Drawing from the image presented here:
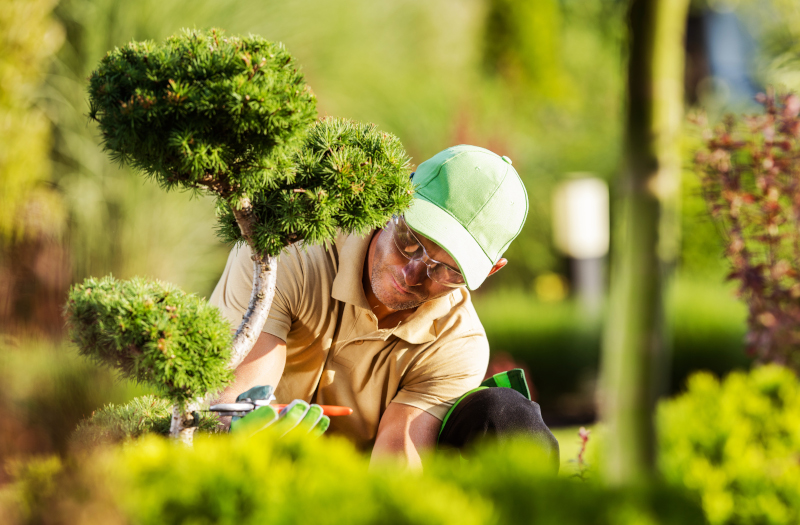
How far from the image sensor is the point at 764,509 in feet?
5.94

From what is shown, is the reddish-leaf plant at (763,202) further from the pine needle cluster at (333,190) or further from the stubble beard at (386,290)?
the pine needle cluster at (333,190)

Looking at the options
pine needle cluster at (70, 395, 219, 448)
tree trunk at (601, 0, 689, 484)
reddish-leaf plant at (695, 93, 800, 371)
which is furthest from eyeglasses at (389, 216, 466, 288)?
reddish-leaf plant at (695, 93, 800, 371)

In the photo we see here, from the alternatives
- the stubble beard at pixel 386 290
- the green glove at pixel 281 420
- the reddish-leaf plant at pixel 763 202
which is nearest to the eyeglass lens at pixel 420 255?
the stubble beard at pixel 386 290

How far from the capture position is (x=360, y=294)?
220 cm

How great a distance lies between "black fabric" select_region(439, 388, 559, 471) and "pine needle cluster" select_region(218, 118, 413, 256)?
774 millimetres

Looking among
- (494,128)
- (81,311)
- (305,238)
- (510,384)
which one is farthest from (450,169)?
(494,128)

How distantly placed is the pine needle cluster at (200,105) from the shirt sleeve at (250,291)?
0.65 meters

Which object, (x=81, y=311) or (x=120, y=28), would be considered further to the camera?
(x=120, y=28)

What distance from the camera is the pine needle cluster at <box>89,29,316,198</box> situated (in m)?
1.31

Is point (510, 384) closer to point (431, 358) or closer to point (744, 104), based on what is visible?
point (431, 358)

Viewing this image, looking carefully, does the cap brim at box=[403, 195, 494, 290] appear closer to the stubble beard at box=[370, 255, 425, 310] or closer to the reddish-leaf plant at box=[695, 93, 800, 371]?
the stubble beard at box=[370, 255, 425, 310]

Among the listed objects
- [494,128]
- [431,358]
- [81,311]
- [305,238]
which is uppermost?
[494,128]

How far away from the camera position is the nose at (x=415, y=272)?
80.9 inches

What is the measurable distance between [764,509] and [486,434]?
783mm
